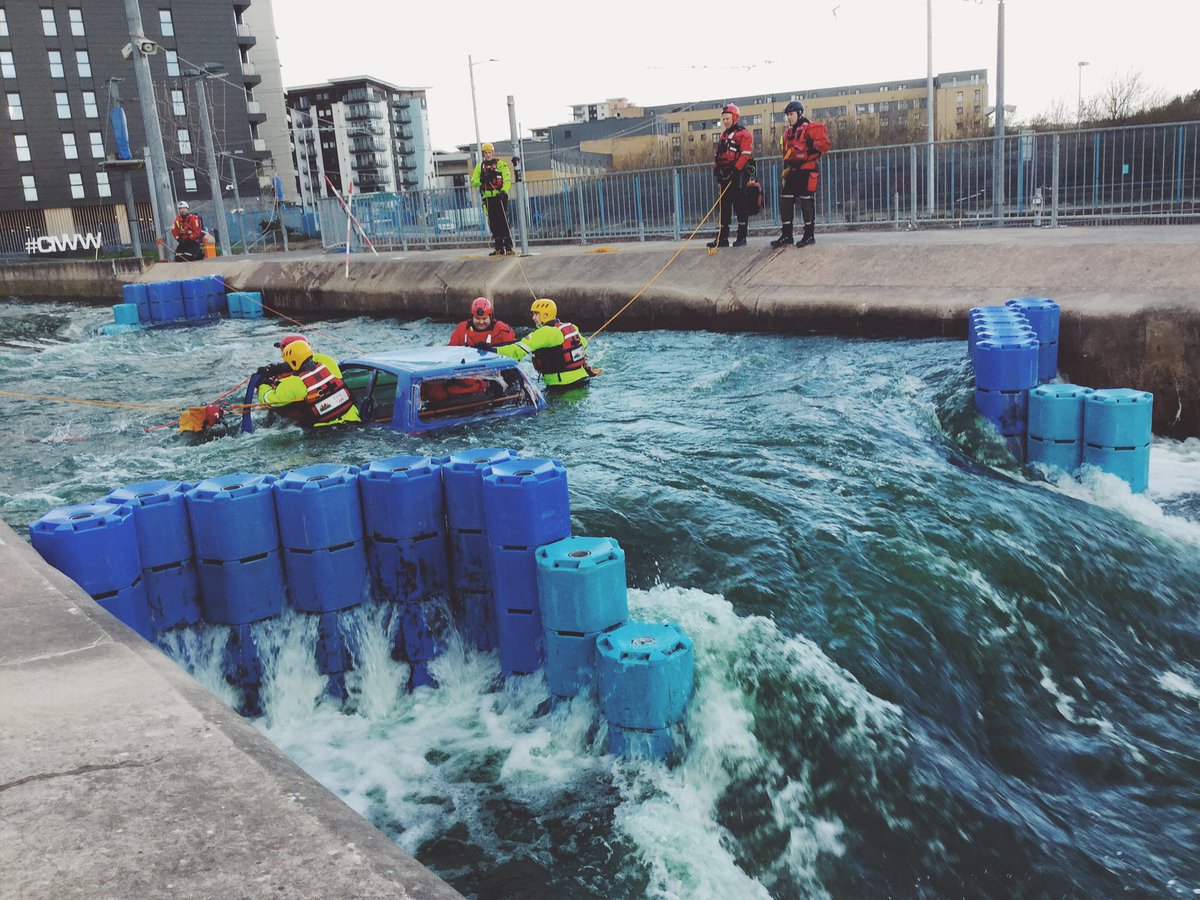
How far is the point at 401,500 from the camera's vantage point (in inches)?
254

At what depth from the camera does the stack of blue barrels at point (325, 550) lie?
627 centimetres

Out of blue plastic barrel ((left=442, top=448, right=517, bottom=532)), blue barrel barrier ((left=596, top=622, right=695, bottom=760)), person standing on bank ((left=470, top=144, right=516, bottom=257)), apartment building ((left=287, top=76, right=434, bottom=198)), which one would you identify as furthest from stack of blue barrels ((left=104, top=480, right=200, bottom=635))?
apartment building ((left=287, top=76, right=434, bottom=198))

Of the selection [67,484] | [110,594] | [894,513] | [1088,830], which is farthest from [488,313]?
[1088,830]

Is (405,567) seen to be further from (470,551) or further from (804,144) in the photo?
(804,144)

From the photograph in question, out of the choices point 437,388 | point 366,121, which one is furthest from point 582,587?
point 366,121

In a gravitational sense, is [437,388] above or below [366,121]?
below

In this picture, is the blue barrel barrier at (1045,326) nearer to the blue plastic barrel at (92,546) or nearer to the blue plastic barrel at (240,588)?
the blue plastic barrel at (240,588)

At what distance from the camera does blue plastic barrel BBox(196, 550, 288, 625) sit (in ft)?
20.5

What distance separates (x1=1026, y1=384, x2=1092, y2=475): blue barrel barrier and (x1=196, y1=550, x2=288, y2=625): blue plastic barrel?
7044 mm

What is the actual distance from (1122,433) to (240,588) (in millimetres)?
7506

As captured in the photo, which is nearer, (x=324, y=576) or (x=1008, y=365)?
(x=324, y=576)

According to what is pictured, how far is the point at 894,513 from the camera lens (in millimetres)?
8031

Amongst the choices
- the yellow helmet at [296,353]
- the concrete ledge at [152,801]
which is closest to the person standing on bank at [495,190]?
the yellow helmet at [296,353]

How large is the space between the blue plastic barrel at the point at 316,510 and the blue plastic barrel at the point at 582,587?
1.33 m
